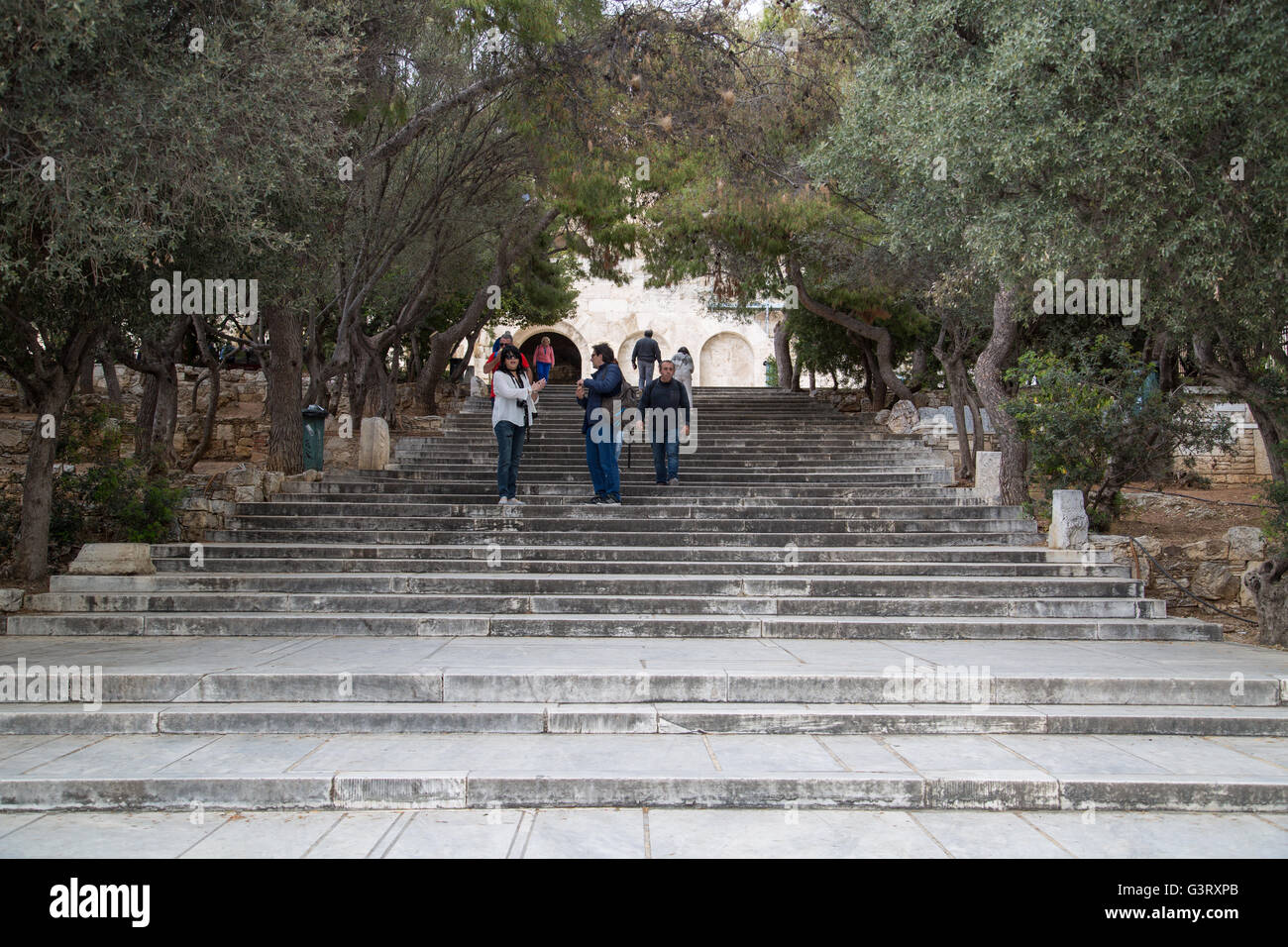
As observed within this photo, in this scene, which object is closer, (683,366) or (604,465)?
(604,465)

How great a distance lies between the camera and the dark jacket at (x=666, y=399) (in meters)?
11.1

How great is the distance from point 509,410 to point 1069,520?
5842 mm

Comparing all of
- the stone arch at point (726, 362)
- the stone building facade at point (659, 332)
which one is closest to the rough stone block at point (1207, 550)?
the stone building facade at point (659, 332)

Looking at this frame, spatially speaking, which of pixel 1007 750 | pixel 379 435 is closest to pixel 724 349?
pixel 379 435

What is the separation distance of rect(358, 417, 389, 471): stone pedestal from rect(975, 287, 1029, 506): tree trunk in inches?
319

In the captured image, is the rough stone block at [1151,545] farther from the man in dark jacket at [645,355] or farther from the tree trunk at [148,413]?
the tree trunk at [148,413]

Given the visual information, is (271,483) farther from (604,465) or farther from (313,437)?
(604,465)

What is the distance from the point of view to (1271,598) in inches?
315

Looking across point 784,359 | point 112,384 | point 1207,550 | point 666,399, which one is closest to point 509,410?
point 666,399

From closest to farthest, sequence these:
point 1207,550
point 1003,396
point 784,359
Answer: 1. point 1207,550
2. point 1003,396
3. point 784,359

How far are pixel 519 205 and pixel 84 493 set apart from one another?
10.6 metres

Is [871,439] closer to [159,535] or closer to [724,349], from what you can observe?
[159,535]

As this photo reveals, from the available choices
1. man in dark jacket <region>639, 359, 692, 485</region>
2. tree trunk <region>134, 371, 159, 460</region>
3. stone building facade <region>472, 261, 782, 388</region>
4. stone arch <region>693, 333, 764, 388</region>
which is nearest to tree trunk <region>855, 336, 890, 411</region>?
man in dark jacket <region>639, 359, 692, 485</region>

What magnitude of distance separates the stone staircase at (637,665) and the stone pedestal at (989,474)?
26.1 inches
